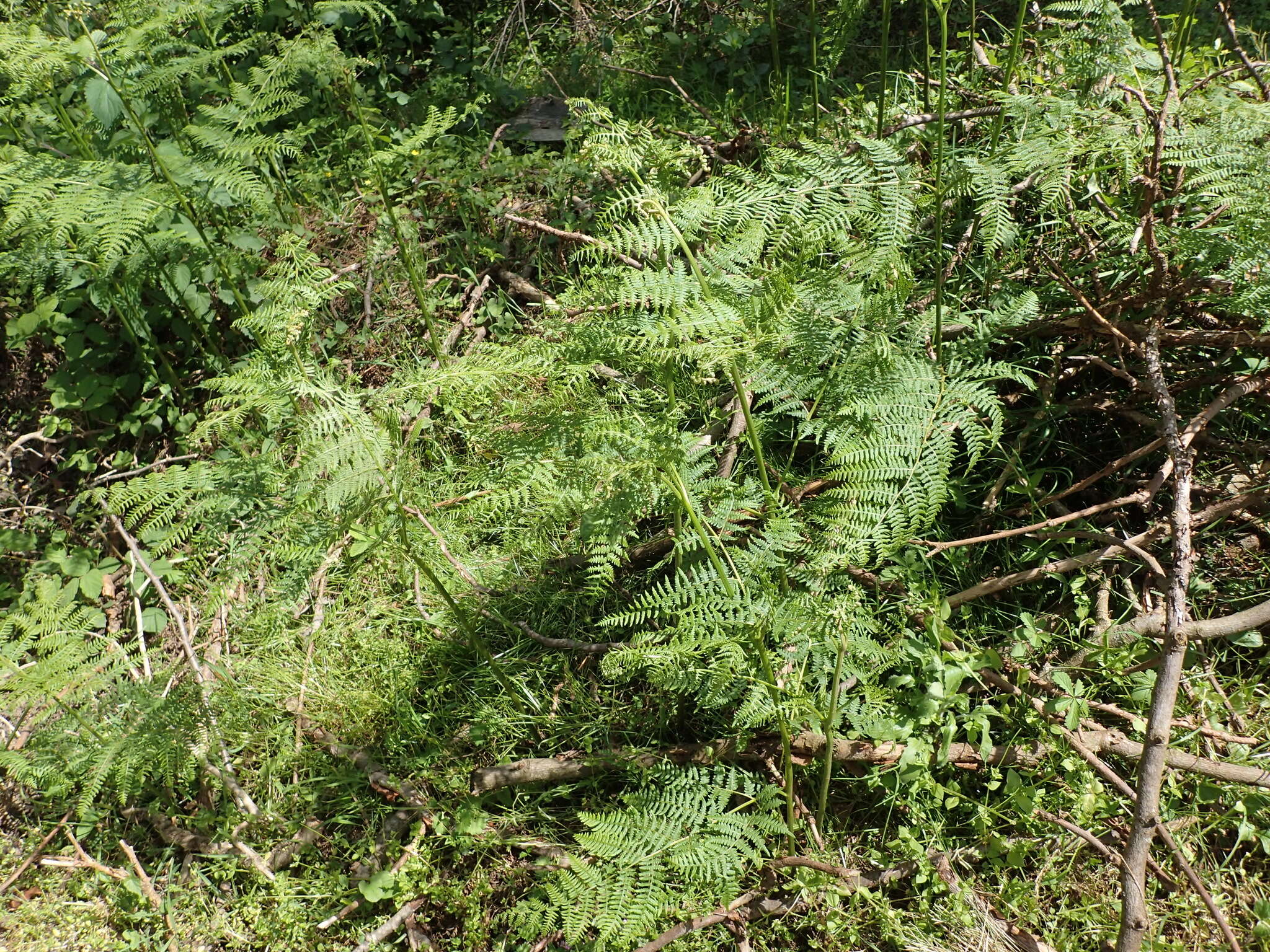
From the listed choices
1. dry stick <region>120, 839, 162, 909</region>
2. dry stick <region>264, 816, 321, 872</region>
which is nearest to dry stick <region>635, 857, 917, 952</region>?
dry stick <region>264, 816, 321, 872</region>

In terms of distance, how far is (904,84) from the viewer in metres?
3.86

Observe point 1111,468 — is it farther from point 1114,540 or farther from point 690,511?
point 690,511

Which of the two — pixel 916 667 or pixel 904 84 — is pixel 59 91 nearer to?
pixel 904 84

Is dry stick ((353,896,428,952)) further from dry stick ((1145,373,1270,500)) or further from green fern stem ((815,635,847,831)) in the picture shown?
dry stick ((1145,373,1270,500))

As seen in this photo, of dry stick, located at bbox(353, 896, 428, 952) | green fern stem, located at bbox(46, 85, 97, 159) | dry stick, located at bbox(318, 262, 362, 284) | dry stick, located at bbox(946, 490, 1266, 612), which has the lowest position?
dry stick, located at bbox(353, 896, 428, 952)

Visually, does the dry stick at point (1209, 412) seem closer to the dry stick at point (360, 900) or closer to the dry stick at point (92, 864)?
the dry stick at point (360, 900)

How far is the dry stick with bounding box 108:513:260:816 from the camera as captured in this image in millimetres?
2703

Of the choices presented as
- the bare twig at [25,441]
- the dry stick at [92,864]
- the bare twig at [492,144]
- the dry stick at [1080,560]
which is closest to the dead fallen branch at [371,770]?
the dry stick at [92,864]

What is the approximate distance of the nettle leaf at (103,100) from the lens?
3.12 metres

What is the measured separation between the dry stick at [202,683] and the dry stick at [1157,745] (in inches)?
91.6

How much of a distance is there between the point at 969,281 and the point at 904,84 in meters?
1.31

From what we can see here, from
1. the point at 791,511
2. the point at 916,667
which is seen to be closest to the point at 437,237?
the point at 791,511

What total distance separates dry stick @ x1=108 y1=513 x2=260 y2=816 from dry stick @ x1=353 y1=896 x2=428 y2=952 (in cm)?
56

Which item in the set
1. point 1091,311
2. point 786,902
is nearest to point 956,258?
point 1091,311
